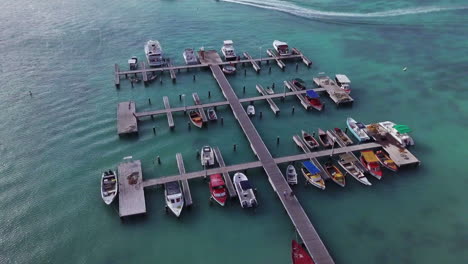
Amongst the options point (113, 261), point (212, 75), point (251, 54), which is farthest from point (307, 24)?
point (113, 261)

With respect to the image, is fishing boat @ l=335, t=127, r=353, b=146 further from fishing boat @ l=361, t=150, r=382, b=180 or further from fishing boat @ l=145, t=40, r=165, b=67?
fishing boat @ l=145, t=40, r=165, b=67

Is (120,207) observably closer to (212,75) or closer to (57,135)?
(57,135)

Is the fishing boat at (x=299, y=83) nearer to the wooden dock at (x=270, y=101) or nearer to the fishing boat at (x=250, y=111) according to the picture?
the wooden dock at (x=270, y=101)

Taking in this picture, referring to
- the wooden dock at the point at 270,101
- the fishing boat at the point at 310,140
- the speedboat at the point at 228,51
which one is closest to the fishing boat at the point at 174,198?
the fishing boat at the point at 310,140

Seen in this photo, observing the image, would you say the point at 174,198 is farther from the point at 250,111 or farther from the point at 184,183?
the point at 250,111

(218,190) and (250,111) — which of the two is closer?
(218,190)

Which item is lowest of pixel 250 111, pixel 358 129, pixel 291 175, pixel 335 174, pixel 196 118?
pixel 335 174

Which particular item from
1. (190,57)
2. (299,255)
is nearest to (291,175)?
(299,255)
